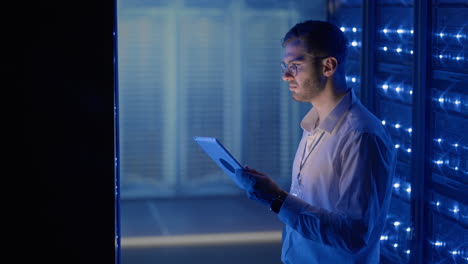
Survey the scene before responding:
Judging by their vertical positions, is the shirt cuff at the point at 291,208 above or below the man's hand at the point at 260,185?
below

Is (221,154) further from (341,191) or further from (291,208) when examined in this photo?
(341,191)

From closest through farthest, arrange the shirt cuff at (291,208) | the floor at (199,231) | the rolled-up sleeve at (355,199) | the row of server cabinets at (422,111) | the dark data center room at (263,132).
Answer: the dark data center room at (263,132) → the rolled-up sleeve at (355,199) → the shirt cuff at (291,208) → the row of server cabinets at (422,111) → the floor at (199,231)

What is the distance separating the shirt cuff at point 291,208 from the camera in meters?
1.86

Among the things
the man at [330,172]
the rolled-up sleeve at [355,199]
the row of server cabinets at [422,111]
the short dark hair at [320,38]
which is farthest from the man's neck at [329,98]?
the row of server cabinets at [422,111]

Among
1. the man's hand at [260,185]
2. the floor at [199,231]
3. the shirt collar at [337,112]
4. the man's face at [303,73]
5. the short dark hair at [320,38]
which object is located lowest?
the floor at [199,231]

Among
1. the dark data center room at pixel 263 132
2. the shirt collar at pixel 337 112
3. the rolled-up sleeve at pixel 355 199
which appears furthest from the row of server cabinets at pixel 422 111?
the rolled-up sleeve at pixel 355 199

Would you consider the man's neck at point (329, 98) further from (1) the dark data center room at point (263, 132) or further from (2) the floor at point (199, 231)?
(2) the floor at point (199, 231)

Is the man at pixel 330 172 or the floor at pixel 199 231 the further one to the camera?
the floor at pixel 199 231

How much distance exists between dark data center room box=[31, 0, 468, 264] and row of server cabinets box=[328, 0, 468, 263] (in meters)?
0.01

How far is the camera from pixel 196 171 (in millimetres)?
6008

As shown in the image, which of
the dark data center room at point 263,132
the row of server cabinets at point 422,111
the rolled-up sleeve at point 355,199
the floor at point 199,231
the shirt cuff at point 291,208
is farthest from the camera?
the floor at point 199,231
